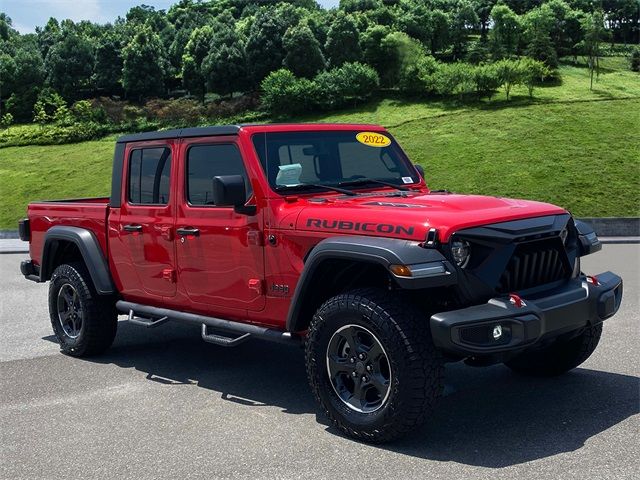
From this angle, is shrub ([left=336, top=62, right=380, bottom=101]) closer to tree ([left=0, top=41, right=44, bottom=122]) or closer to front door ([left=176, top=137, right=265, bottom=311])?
tree ([left=0, top=41, right=44, bottom=122])

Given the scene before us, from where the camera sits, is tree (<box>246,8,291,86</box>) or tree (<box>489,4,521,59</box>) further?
tree (<box>489,4,521,59</box>)

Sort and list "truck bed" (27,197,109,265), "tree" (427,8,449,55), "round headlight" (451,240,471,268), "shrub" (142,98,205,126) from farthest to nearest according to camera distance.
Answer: "tree" (427,8,449,55) → "shrub" (142,98,205,126) → "truck bed" (27,197,109,265) → "round headlight" (451,240,471,268)

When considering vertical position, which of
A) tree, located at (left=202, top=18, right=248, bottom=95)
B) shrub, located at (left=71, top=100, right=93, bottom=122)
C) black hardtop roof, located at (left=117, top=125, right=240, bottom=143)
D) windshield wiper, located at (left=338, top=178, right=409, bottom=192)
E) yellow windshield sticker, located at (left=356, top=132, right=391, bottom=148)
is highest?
tree, located at (left=202, top=18, right=248, bottom=95)

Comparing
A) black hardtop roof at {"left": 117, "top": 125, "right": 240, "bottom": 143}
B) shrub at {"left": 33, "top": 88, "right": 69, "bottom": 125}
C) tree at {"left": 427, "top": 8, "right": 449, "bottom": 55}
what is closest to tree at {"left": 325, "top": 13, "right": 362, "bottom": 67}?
tree at {"left": 427, "top": 8, "right": 449, "bottom": 55}

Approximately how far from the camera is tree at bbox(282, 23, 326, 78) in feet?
185

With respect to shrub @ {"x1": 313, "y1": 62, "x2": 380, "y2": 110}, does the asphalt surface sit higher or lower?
lower

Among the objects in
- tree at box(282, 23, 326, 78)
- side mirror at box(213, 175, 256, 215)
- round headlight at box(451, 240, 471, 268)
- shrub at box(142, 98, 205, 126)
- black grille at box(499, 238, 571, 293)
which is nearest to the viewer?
round headlight at box(451, 240, 471, 268)

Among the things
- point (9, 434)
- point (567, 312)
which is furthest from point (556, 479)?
point (9, 434)

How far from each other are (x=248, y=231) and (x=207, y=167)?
2.74 feet

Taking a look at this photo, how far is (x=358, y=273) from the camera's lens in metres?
5.02

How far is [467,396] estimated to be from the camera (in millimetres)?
5520

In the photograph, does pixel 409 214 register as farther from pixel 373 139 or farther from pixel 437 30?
pixel 437 30

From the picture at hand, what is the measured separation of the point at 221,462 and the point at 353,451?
2.55 ft

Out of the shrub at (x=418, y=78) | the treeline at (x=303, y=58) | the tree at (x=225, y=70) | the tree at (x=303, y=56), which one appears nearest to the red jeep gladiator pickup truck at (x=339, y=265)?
the treeline at (x=303, y=58)
